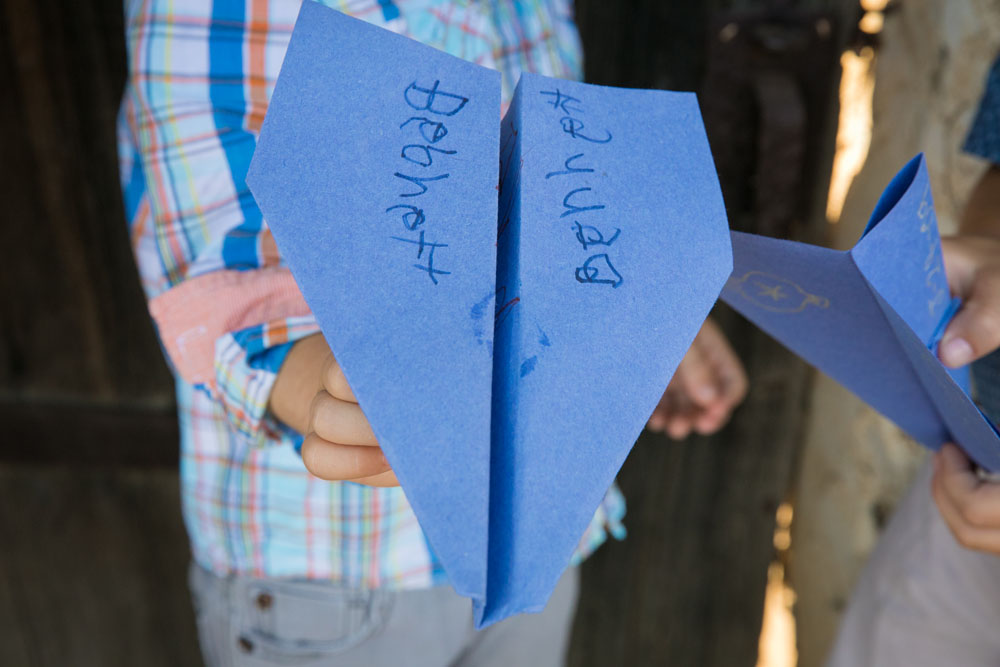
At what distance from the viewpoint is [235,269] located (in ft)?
1.75

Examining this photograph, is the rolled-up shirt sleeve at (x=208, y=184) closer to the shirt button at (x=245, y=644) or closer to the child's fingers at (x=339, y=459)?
the child's fingers at (x=339, y=459)

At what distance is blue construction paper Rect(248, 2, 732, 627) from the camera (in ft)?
0.94

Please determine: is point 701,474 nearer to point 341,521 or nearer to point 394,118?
point 341,521

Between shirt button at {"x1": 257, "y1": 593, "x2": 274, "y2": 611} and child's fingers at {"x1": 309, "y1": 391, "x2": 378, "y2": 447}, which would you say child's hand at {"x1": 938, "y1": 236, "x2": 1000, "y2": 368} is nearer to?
child's fingers at {"x1": 309, "y1": 391, "x2": 378, "y2": 447}

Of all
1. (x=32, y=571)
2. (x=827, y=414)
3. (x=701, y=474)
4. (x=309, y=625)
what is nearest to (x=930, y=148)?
(x=827, y=414)

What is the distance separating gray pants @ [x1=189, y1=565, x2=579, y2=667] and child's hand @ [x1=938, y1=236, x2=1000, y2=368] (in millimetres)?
460

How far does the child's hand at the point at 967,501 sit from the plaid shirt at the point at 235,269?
425 millimetres

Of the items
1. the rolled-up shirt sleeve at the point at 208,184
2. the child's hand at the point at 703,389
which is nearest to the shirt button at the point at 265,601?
the rolled-up shirt sleeve at the point at 208,184

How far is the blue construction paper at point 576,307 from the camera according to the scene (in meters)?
0.29

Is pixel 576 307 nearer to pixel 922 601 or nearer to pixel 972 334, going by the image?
pixel 972 334

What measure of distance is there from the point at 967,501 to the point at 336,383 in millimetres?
464

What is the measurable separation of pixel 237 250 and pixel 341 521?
0.26 m

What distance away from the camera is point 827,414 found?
102 cm

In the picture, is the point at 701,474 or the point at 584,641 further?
the point at 584,641
